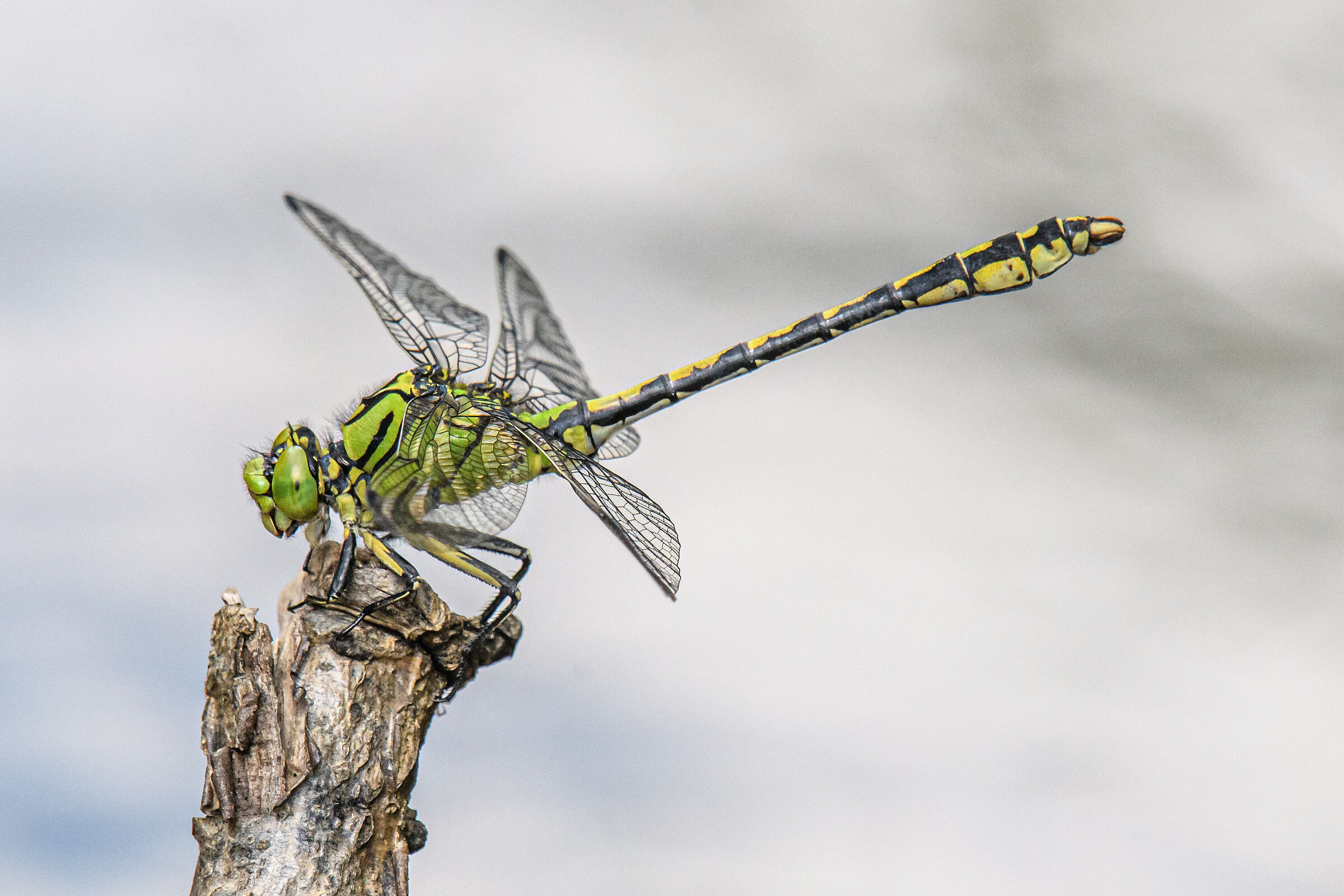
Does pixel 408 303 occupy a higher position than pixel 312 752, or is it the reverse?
pixel 408 303

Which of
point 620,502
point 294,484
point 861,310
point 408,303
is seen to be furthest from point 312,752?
point 861,310

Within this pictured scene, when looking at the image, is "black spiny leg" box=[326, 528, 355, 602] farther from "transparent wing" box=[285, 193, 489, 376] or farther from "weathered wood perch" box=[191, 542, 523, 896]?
"transparent wing" box=[285, 193, 489, 376]

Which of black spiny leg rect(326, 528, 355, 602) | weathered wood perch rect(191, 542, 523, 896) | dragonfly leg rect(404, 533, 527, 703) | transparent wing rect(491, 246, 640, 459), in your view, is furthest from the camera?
transparent wing rect(491, 246, 640, 459)

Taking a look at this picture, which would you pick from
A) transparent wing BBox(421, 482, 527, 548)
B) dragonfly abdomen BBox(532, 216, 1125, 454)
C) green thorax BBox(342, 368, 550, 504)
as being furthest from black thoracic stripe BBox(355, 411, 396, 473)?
dragonfly abdomen BBox(532, 216, 1125, 454)

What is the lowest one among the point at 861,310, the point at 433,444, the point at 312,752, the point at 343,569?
the point at 312,752

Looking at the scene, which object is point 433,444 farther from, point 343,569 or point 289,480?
point 343,569

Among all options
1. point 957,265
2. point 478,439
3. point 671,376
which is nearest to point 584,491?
point 478,439
